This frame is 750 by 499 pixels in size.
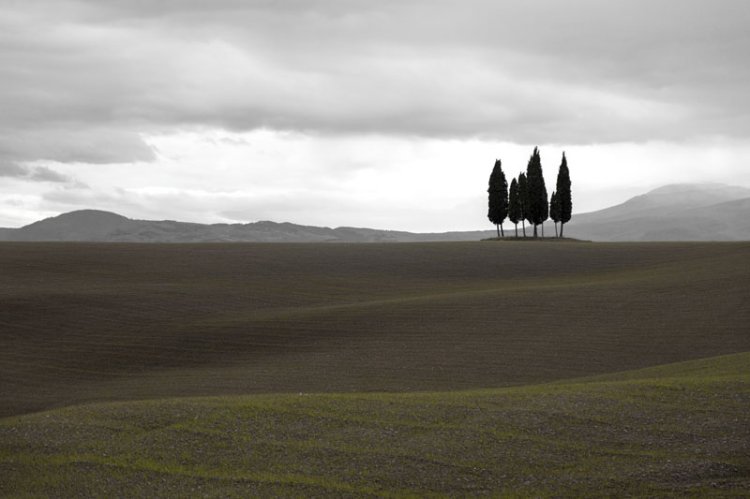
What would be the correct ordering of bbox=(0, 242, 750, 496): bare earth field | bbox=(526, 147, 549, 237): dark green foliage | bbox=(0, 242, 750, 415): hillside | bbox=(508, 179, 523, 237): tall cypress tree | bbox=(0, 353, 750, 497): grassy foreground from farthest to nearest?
bbox=(508, 179, 523, 237): tall cypress tree < bbox=(526, 147, 549, 237): dark green foliage < bbox=(0, 242, 750, 415): hillside < bbox=(0, 242, 750, 496): bare earth field < bbox=(0, 353, 750, 497): grassy foreground

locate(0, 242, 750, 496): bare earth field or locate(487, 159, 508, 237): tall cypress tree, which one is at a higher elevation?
locate(487, 159, 508, 237): tall cypress tree

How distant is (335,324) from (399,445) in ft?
82.8

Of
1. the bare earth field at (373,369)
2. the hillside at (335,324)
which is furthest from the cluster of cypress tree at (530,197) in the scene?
the hillside at (335,324)

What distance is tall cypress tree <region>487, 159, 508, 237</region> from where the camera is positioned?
367 feet

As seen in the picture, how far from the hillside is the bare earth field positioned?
188mm

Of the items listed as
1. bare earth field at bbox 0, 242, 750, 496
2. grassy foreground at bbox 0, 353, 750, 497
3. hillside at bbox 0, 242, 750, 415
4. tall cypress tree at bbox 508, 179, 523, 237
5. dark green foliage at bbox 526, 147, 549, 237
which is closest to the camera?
grassy foreground at bbox 0, 353, 750, 497

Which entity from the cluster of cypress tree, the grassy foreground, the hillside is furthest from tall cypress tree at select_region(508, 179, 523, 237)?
the grassy foreground

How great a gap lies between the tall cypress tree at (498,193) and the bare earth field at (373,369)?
1296 inches

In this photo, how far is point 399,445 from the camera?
19188mm

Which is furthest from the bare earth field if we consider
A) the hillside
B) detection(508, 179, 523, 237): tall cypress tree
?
detection(508, 179, 523, 237): tall cypress tree

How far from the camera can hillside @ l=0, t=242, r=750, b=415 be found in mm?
34562

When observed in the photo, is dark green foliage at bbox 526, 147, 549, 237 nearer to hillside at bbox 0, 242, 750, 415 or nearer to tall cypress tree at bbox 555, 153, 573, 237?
tall cypress tree at bbox 555, 153, 573, 237

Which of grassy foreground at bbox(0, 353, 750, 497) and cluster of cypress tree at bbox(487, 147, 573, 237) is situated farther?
cluster of cypress tree at bbox(487, 147, 573, 237)

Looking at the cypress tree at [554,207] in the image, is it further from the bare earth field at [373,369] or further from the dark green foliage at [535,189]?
the bare earth field at [373,369]
